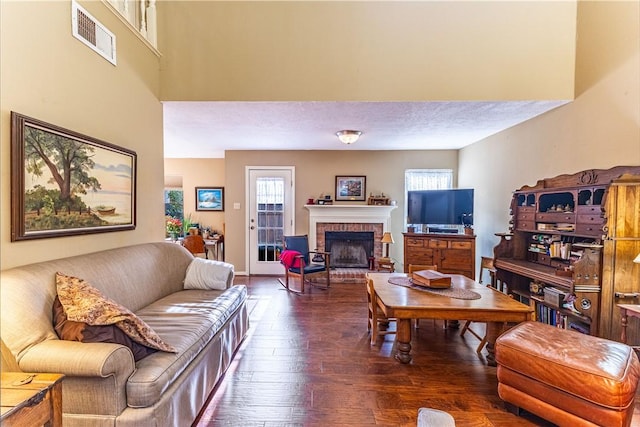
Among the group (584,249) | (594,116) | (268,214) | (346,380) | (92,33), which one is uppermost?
(92,33)

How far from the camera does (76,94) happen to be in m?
2.06

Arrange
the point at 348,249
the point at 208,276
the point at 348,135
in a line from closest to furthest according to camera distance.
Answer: the point at 208,276 → the point at 348,135 → the point at 348,249

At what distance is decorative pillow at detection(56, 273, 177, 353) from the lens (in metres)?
1.51

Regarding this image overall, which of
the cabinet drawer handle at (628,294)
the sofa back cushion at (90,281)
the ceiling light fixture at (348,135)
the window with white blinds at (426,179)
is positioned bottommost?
the cabinet drawer handle at (628,294)

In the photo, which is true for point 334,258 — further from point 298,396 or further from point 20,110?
point 20,110

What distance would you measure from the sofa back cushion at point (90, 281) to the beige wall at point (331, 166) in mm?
2699

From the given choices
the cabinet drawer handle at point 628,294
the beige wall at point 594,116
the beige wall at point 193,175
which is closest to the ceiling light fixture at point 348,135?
the beige wall at point 594,116

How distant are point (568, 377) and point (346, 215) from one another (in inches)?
157

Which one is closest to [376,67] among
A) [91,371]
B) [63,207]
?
[63,207]

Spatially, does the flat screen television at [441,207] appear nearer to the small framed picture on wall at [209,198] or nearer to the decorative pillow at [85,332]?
the small framed picture on wall at [209,198]

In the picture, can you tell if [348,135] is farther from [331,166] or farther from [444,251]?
[444,251]

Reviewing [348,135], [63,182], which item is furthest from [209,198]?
[63,182]

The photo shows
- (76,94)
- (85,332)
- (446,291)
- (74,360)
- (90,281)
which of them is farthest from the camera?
(446,291)

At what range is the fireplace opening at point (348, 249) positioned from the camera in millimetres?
5578
